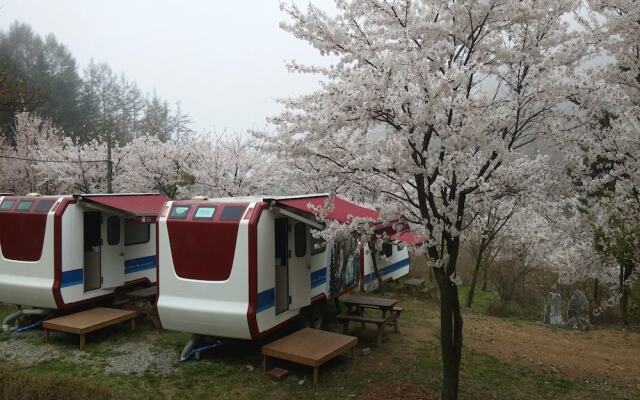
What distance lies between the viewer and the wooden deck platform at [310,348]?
19.9ft

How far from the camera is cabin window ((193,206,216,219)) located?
21.6ft

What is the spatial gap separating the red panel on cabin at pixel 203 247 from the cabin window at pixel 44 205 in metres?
2.82

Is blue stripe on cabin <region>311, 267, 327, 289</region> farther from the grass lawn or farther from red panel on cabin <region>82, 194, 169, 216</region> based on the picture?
red panel on cabin <region>82, 194, 169, 216</region>

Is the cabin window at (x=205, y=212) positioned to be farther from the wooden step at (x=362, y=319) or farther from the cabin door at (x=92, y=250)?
the cabin door at (x=92, y=250)

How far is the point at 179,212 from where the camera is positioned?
22.4 ft

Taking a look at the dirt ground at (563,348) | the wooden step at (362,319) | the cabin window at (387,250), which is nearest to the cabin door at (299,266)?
the wooden step at (362,319)

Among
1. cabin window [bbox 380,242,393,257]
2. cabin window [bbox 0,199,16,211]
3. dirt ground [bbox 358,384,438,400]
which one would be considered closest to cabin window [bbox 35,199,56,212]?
cabin window [bbox 0,199,16,211]

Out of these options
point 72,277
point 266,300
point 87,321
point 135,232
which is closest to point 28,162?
point 135,232

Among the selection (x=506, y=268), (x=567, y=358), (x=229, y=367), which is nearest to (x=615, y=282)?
(x=506, y=268)

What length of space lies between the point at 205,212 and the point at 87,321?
311 cm

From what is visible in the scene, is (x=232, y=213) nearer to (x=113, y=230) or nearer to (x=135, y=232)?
(x=113, y=230)

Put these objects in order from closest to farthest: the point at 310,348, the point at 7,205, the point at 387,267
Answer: the point at 310,348, the point at 7,205, the point at 387,267

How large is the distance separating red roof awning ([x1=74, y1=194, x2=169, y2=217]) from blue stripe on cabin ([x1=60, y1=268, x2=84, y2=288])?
→ 125 centimetres

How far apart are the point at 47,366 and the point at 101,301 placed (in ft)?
7.72
